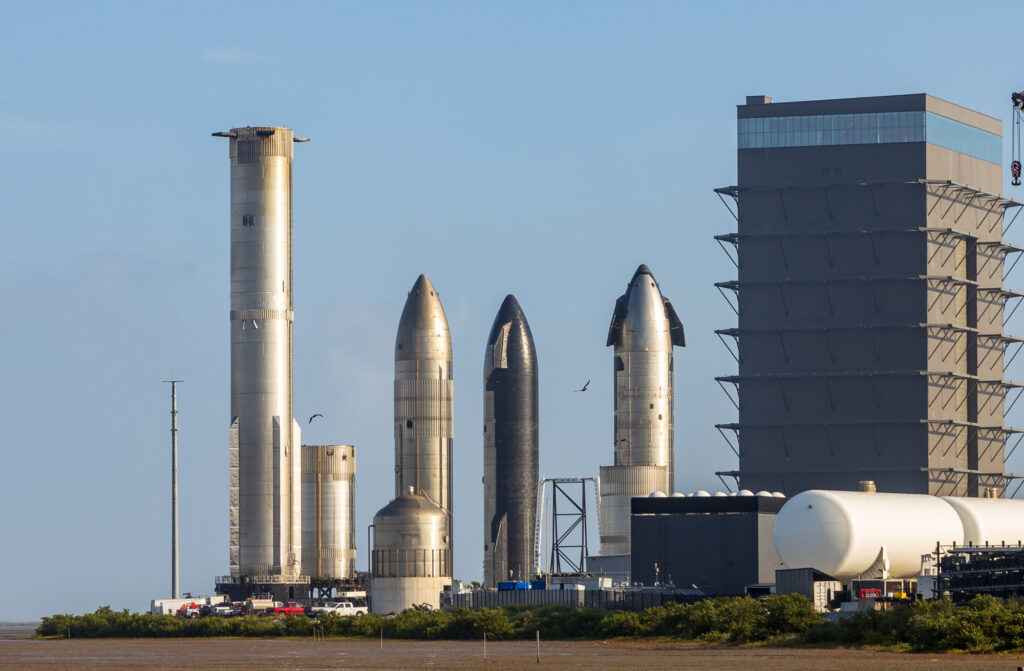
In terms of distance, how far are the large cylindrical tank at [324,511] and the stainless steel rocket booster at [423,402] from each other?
6238 mm

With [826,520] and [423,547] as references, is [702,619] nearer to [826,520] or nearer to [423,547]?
[826,520]

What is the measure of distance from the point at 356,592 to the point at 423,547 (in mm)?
17495

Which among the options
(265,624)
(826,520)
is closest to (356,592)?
(265,624)

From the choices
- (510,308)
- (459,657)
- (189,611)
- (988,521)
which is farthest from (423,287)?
(459,657)

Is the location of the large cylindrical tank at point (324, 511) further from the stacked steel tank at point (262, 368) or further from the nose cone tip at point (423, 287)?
the nose cone tip at point (423, 287)

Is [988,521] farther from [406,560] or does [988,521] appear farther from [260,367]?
[260,367]

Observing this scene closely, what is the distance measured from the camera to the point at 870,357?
472 ft

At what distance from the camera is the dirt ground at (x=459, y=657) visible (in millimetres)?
65625

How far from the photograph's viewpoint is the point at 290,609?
418 ft

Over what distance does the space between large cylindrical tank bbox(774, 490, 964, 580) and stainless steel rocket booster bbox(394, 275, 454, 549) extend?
141 feet

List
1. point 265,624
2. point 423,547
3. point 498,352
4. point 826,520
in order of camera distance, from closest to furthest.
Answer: point 826,520 → point 265,624 → point 423,547 → point 498,352

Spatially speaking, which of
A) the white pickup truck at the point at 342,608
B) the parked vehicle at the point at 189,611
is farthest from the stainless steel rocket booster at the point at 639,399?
the parked vehicle at the point at 189,611

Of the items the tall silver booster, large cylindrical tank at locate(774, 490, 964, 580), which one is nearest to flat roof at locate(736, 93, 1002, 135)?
the tall silver booster

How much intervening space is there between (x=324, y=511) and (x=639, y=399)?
25297 millimetres
